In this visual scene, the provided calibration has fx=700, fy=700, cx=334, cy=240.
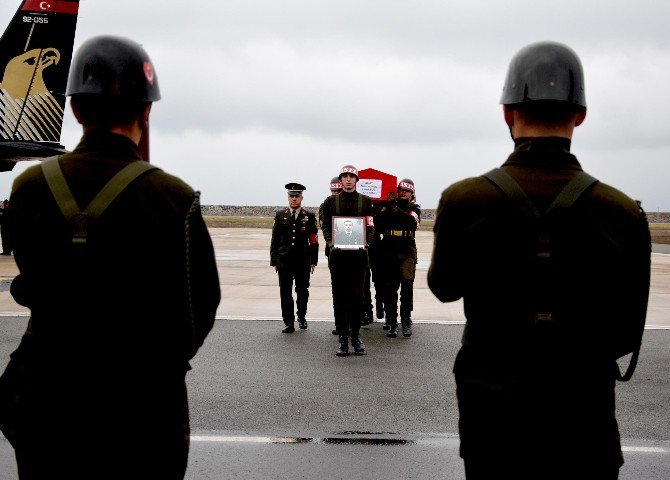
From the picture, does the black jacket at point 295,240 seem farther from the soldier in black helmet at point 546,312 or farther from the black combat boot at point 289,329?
the soldier in black helmet at point 546,312

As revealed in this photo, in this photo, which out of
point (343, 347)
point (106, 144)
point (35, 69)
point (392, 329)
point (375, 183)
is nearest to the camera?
point (106, 144)

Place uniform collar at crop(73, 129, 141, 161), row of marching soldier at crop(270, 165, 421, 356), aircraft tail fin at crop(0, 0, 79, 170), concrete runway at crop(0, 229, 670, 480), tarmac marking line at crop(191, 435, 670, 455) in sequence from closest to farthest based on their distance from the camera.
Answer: uniform collar at crop(73, 129, 141, 161) < concrete runway at crop(0, 229, 670, 480) < tarmac marking line at crop(191, 435, 670, 455) < row of marching soldier at crop(270, 165, 421, 356) < aircraft tail fin at crop(0, 0, 79, 170)

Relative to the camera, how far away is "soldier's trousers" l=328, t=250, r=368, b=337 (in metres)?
7.87

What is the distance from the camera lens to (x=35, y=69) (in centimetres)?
1675

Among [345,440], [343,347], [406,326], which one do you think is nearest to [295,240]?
[406,326]

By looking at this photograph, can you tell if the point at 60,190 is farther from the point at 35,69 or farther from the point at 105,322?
the point at 35,69

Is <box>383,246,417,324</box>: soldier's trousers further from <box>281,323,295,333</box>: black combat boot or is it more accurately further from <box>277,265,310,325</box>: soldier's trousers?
<box>281,323,295,333</box>: black combat boot

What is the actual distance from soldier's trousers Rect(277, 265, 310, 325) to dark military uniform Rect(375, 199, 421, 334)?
109 cm

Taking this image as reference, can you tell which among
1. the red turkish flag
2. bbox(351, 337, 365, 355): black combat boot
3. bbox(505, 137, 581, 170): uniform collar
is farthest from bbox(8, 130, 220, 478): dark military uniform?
the red turkish flag

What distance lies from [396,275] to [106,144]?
714 centimetres

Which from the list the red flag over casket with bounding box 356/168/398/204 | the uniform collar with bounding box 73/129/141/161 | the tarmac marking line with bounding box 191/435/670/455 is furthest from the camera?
the red flag over casket with bounding box 356/168/398/204

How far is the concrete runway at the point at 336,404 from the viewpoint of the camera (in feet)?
14.5

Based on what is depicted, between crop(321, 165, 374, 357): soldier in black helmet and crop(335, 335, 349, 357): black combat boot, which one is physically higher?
crop(321, 165, 374, 357): soldier in black helmet

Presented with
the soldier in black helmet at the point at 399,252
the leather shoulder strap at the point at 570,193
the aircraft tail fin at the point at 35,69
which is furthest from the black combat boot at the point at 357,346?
the aircraft tail fin at the point at 35,69
